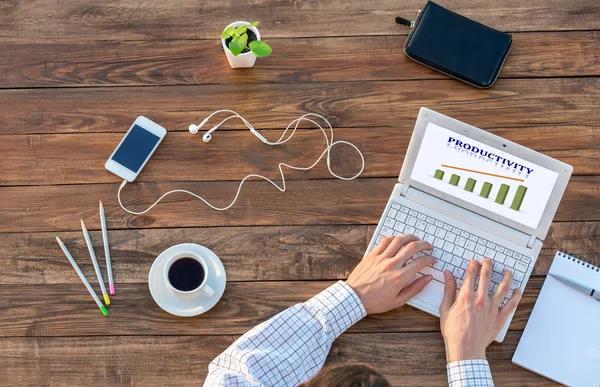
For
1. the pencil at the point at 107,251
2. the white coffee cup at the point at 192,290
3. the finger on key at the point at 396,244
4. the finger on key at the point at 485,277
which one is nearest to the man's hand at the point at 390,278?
the finger on key at the point at 396,244

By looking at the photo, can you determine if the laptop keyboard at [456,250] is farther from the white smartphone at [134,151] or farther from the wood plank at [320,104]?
the white smartphone at [134,151]

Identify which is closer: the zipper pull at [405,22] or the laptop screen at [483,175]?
the laptop screen at [483,175]

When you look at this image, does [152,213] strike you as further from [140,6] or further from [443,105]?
[443,105]

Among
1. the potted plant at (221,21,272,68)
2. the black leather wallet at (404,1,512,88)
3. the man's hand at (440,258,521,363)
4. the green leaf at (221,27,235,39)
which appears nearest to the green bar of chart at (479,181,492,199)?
the man's hand at (440,258,521,363)

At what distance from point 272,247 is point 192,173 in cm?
26

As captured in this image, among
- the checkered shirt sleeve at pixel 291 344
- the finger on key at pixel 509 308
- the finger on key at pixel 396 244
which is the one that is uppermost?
the finger on key at pixel 396 244

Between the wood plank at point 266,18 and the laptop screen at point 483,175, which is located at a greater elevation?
the wood plank at point 266,18

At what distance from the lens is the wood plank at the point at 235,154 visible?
53.2 inches

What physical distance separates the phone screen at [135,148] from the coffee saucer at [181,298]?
23 centimetres

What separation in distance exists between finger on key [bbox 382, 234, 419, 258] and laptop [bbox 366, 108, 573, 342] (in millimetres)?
28

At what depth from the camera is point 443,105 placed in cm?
138


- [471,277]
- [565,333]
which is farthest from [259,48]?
[565,333]

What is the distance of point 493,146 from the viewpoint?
128 centimetres

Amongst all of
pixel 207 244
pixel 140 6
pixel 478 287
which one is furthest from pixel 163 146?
pixel 478 287
